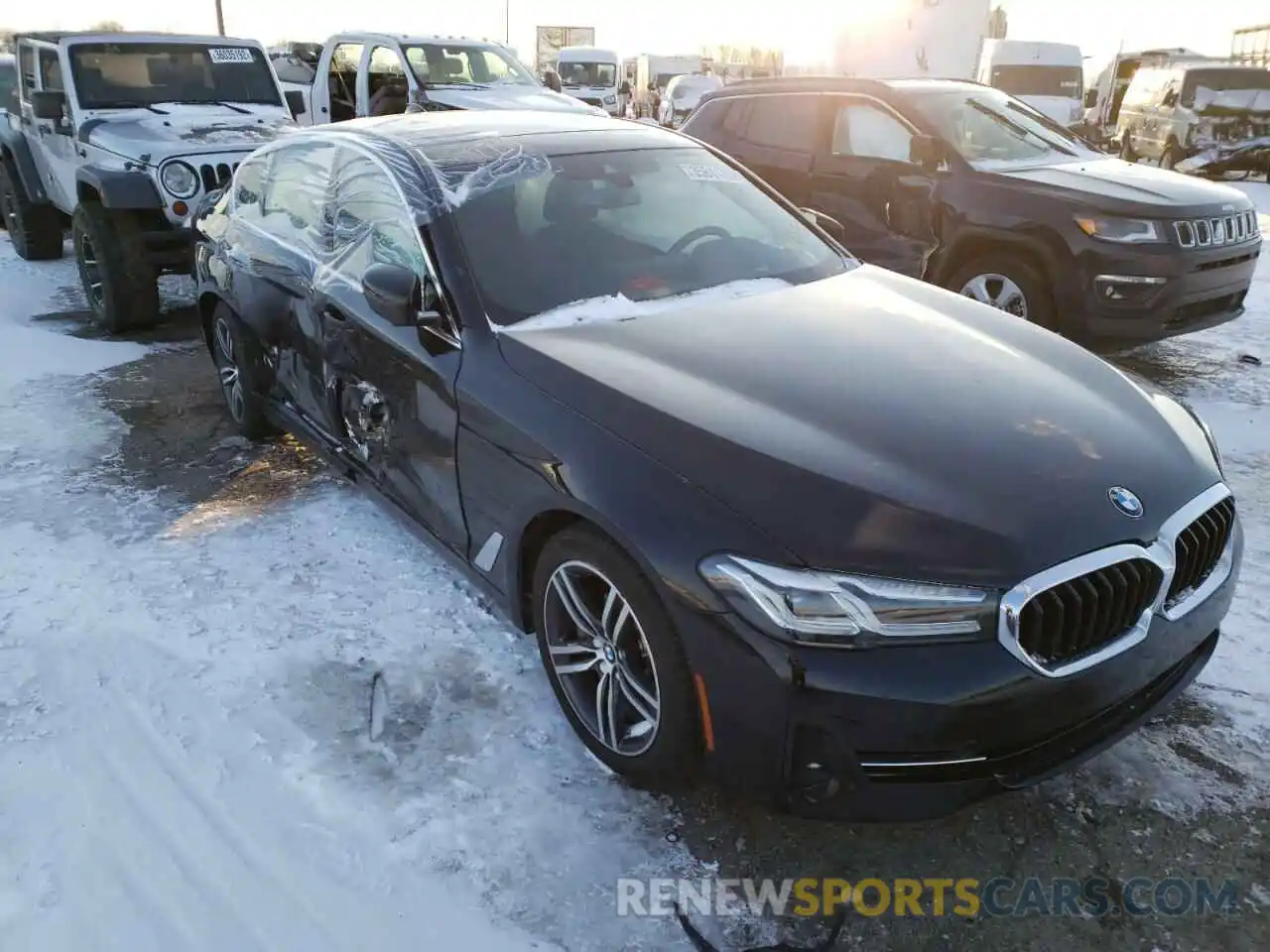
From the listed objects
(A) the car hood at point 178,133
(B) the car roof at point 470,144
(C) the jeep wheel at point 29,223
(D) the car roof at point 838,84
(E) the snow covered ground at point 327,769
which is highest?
(D) the car roof at point 838,84

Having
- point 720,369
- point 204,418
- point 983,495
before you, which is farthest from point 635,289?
point 204,418

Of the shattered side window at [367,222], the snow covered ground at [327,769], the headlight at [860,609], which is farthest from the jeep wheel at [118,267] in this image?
the headlight at [860,609]

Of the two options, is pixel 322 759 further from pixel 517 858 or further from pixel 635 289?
pixel 635 289

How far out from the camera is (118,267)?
6.58m

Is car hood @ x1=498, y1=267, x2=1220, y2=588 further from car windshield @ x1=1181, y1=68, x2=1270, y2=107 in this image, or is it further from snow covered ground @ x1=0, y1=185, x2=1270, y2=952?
car windshield @ x1=1181, y1=68, x2=1270, y2=107

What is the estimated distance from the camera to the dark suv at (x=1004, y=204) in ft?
18.0

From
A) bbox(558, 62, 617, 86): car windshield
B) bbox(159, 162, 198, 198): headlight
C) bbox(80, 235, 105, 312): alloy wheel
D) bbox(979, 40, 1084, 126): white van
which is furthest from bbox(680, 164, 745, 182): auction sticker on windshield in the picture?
bbox(558, 62, 617, 86): car windshield

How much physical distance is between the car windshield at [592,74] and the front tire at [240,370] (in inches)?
983

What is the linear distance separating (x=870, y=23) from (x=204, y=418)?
16.5 metres

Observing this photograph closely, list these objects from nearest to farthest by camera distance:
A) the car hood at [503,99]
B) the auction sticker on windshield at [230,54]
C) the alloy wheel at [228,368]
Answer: the alloy wheel at [228,368] → the auction sticker on windshield at [230,54] → the car hood at [503,99]

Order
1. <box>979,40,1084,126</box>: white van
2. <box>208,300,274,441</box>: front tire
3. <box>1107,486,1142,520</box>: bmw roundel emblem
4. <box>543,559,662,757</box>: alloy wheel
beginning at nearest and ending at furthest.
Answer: <box>1107,486,1142,520</box>: bmw roundel emblem < <box>543,559,662,757</box>: alloy wheel < <box>208,300,274,441</box>: front tire < <box>979,40,1084,126</box>: white van

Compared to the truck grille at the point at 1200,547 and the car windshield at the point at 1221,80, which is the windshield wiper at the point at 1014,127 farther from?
the car windshield at the point at 1221,80

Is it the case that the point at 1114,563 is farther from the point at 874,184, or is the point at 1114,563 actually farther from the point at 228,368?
the point at 874,184

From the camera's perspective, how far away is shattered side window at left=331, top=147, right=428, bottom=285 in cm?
317
